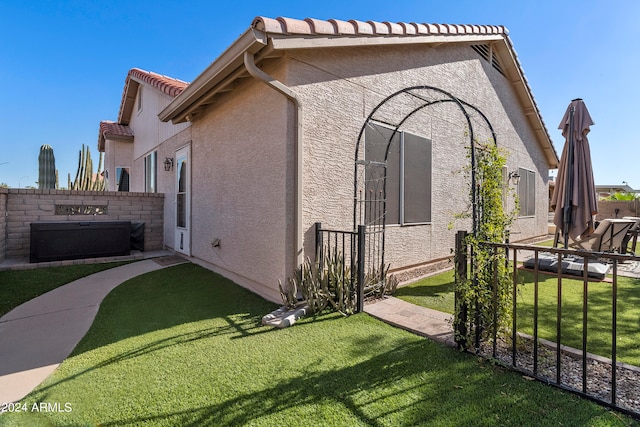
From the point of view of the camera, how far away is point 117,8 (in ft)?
31.1

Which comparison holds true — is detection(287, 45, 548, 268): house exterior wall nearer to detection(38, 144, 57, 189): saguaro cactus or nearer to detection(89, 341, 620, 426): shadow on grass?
detection(89, 341, 620, 426): shadow on grass

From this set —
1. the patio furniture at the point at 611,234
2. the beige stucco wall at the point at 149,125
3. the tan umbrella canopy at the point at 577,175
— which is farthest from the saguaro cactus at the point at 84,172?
the patio furniture at the point at 611,234

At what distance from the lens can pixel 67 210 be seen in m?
7.63

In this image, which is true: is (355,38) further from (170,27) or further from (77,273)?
(170,27)

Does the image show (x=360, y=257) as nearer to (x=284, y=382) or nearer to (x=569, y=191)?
(x=284, y=382)

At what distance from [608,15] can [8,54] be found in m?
19.7

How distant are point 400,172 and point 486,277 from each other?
3.36 meters

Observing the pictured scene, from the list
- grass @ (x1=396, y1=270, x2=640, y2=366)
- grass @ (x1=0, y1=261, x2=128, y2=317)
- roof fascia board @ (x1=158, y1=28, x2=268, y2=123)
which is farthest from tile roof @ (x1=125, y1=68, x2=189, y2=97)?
grass @ (x1=396, y1=270, x2=640, y2=366)

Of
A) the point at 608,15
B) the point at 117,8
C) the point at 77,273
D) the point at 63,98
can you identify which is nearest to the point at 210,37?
the point at 117,8

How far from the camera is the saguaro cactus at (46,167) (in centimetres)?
1343

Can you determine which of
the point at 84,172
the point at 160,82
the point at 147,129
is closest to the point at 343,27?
the point at 160,82

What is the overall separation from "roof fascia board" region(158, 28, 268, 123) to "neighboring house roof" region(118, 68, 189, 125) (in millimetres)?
1715

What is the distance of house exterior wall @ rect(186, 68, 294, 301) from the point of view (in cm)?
439

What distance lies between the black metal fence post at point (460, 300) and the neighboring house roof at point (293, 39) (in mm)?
3236
